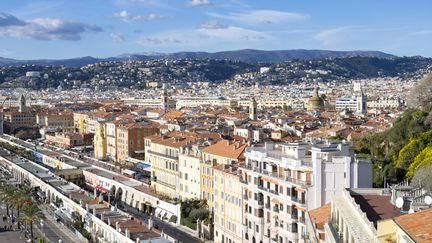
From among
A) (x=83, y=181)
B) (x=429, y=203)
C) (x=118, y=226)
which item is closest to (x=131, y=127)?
(x=83, y=181)

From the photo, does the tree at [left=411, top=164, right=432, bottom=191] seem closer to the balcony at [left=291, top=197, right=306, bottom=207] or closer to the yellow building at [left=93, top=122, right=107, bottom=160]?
the balcony at [left=291, top=197, right=306, bottom=207]

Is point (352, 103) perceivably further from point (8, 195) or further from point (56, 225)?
point (8, 195)

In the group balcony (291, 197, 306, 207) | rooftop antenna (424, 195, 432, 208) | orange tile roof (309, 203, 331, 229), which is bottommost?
balcony (291, 197, 306, 207)

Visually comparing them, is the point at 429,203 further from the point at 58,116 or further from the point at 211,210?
the point at 58,116

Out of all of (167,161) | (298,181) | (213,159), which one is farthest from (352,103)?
(298,181)

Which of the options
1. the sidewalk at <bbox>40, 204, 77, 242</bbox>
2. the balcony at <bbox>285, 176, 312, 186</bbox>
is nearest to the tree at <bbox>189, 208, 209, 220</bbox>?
the sidewalk at <bbox>40, 204, 77, 242</bbox>

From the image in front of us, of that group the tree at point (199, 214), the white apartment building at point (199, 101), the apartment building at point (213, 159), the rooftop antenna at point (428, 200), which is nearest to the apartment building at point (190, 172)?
the apartment building at point (213, 159)

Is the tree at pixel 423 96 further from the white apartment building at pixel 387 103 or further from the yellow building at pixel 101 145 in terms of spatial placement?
the white apartment building at pixel 387 103
